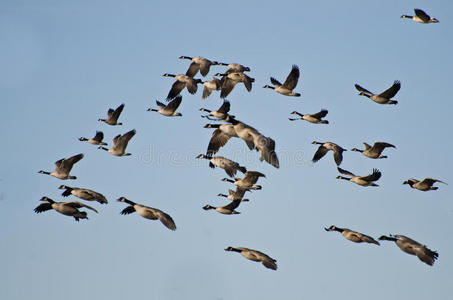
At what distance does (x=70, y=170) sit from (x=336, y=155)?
422 inches

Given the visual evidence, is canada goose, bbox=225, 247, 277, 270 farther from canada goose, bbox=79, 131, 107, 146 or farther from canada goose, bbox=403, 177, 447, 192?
canada goose, bbox=79, 131, 107, 146

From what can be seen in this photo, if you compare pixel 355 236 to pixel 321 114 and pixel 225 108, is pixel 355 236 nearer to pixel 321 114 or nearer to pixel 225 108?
pixel 321 114

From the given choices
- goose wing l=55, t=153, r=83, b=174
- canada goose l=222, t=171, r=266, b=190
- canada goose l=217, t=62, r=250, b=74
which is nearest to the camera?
canada goose l=222, t=171, r=266, b=190

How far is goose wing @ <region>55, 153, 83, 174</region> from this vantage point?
26.5 m

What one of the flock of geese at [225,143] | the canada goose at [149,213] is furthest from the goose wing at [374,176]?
the canada goose at [149,213]

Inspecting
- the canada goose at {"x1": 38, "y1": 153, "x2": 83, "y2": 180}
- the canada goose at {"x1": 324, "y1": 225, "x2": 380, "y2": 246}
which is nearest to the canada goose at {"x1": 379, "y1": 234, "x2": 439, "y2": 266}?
the canada goose at {"x1": 324, "y1": 225, "x2": 380, "y2": 246}

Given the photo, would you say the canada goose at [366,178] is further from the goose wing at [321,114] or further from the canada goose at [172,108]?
the canada goose at [172,108]

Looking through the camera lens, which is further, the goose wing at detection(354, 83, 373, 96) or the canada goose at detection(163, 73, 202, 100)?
the canada goose at detection(163, 73, 202, 100)

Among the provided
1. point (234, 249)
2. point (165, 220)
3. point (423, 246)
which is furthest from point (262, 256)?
point (423, 246)

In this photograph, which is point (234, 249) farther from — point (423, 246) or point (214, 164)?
point (423, 246)

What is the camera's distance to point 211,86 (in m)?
31.1

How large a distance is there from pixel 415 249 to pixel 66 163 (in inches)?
523

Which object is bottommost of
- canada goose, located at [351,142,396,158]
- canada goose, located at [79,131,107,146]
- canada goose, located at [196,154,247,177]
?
canada goose, located at [79,131,107,146]

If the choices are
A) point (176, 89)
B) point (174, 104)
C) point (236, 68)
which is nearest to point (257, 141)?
point (236, 68)
